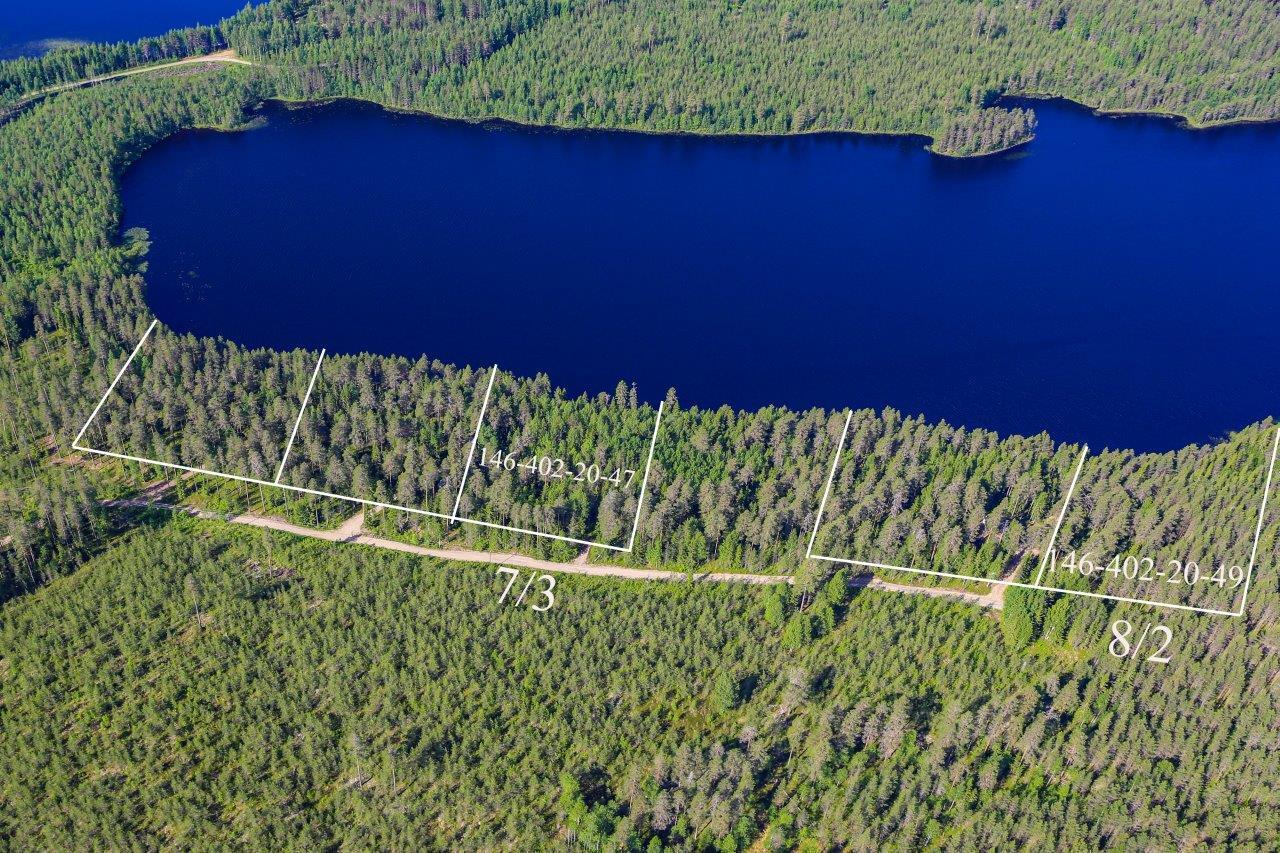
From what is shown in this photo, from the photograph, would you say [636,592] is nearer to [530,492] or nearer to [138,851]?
[530,492]

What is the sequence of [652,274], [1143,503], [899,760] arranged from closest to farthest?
A: [899,760]
[1143,503]
[652,274]

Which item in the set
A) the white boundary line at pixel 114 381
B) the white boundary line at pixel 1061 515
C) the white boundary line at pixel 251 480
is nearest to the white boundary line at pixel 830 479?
the white boundary line at pixel 1061 515

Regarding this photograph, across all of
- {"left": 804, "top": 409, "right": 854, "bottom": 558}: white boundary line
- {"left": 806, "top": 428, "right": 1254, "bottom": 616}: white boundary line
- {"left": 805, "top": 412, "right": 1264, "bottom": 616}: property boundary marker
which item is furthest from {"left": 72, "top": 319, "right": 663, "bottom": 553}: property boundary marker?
{"left": 806, "top": 428, "right": 1254, "bottom": 616}: white boundary line

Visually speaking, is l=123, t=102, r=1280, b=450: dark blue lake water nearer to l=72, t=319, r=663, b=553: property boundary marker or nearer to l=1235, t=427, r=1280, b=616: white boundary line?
l=1235, t=427, r=1280, b=616: white boundary line

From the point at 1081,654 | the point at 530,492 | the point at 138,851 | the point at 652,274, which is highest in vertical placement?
the point at 652,274

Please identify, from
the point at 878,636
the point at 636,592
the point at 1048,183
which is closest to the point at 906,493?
the point at 878,636

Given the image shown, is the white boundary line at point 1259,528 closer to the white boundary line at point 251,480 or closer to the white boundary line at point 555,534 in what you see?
the white boundary line at point 555,534

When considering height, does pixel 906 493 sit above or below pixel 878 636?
above
